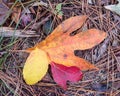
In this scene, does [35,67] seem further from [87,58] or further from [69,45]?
[87,58]

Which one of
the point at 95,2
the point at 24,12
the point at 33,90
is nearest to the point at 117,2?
the point at 95,2

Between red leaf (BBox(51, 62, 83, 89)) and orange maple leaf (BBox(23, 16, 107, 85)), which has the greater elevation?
orange maple leaf (BBox(23, 16, 107, 85))

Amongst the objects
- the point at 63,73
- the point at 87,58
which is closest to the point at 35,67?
the point at 63,73

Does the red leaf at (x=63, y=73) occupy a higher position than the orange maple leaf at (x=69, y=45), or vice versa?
the orange maple leaf at (x=69, y=45)

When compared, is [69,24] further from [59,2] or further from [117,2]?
[117,2]
